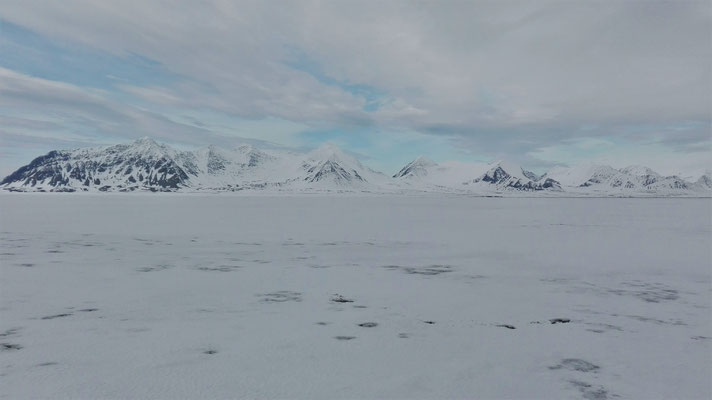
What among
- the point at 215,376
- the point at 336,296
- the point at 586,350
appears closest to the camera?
the point at 215,376

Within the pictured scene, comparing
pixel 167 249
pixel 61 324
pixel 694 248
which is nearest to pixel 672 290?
pixel 694 248

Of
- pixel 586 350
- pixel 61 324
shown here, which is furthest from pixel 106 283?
pixel 586 350

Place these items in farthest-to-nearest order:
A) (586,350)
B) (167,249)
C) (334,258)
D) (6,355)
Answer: (167,249) → (334,258) → (586,350) → (6,355)

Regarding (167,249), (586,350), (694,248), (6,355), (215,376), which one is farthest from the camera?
(694,248)

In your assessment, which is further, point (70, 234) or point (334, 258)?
point (70, 234)

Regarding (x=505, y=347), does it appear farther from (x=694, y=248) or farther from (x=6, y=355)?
(x=694, y=248)

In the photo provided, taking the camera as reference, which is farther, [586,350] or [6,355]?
[586,350]

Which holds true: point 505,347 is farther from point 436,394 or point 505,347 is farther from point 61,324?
point 61,324

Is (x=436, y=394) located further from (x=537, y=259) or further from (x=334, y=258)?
(x=537, y=259)

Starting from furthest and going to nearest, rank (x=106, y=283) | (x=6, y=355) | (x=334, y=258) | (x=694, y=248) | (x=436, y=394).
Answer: (x=694, y=248), (x=334, y=258), (x=106, y=283), (x=6, y=355), (x=436, y=394)

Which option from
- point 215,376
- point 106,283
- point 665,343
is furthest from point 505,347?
point 106,283
